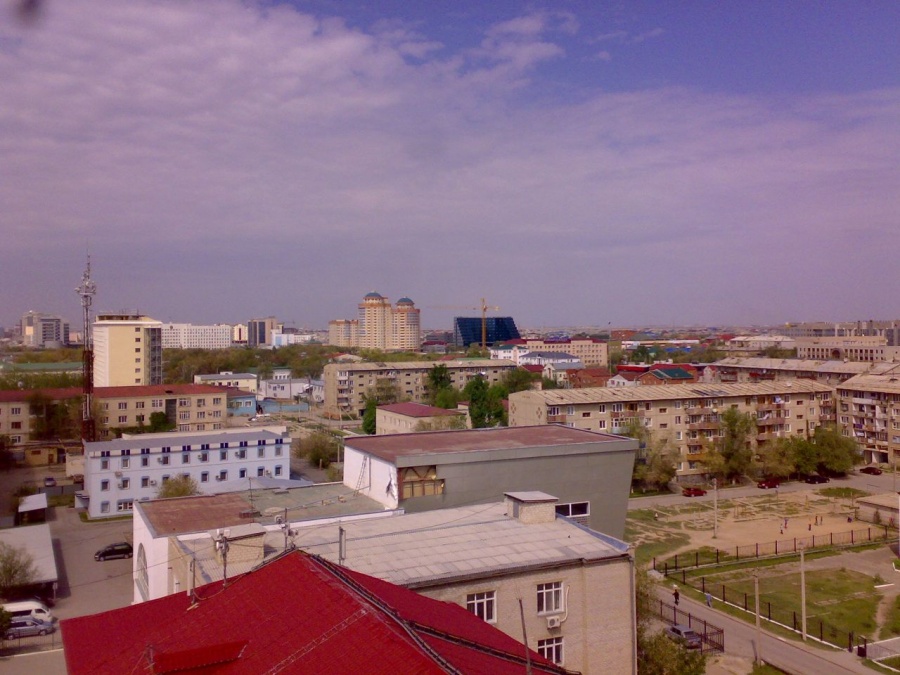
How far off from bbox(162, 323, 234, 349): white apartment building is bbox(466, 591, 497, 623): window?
9039cm

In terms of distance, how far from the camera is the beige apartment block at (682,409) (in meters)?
21.7

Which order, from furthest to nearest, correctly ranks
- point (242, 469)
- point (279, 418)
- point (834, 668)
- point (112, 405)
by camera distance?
point (279, 418) → point (112, 405) → point (242, 469) → point (834, 668)

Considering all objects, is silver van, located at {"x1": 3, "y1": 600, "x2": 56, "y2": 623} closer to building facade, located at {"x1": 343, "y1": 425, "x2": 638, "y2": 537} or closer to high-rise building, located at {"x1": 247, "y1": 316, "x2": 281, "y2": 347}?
building facade, located at {"x1": 343, "y1": 425, "x2": 638, "y2": 537}

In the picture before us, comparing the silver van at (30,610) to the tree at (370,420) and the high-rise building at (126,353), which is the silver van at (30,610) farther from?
the high-rise building at (126,353)

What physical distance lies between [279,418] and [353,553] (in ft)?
92.2

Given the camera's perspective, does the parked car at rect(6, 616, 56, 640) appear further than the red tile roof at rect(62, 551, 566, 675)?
Yes

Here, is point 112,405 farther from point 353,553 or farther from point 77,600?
point 353,553

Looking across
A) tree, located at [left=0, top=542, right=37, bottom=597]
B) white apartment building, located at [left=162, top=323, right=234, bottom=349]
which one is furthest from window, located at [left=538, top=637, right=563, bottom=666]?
white apartment building, located at [left=162, top=323, right=234, bottom=349]

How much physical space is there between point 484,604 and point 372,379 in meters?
32.4

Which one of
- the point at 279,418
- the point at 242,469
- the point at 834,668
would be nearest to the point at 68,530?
the point at 242,469

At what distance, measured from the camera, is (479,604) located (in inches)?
223

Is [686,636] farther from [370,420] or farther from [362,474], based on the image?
[370,420]

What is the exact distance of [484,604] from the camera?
18.6ft

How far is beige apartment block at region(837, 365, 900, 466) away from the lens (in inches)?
920
